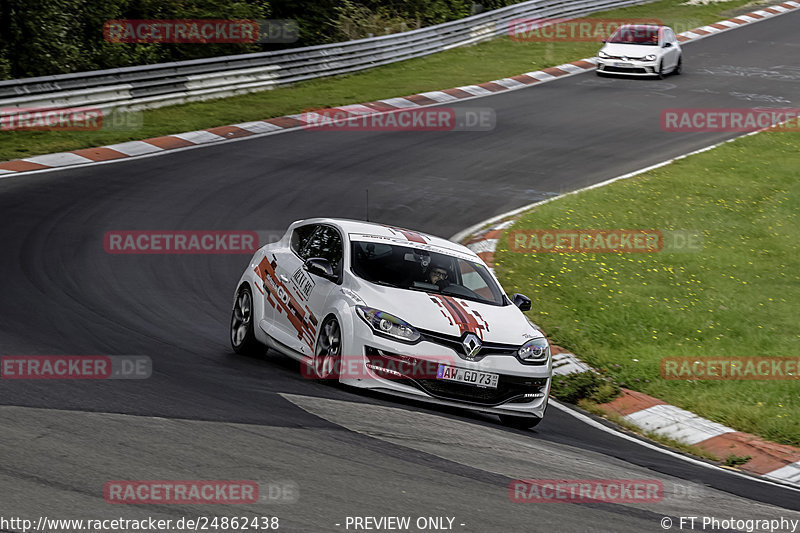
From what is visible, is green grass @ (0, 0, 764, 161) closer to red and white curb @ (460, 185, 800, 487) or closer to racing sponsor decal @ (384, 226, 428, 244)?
racing sponsor decal @ (384, 226, 428, 244)

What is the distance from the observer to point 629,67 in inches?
1239

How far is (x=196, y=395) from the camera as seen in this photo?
28.1 ft

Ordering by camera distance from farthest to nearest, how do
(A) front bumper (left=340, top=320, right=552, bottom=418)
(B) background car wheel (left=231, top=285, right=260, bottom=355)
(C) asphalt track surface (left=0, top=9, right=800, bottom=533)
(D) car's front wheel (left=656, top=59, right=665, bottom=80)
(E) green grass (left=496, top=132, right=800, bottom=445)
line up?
(D) car's front wheel (left=656, top=59, right=665, bottom=80) < (E) green grass (left=496, top=132, right=800, bottom=445) < (B) background car wheel (left=231, top=285, right=260, bottom=355) < (A) front bumper (left=340, top=320, right=552, bottom=418) < (C) asphalt track surface (left=0, top=9, right=800, bottom=533)

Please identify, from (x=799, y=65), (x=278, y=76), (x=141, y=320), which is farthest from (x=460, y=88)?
(x=141, y=320)

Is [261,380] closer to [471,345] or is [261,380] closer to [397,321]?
[397,321]

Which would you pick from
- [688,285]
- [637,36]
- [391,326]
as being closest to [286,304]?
[391,326]

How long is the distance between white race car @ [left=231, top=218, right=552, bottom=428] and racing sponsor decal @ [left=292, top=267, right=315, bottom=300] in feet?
0.04

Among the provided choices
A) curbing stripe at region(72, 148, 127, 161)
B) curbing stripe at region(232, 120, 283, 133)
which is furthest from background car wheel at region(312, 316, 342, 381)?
curbing stripe at region(232, 120, 283, 133)

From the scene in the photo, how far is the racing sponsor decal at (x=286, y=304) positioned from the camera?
10.1 m

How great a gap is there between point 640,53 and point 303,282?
23.4m

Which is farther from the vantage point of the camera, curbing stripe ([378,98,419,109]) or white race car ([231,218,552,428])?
curbing stripe ([378,98,419,109])

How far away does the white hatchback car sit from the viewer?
1240 inches

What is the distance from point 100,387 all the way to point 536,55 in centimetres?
2814

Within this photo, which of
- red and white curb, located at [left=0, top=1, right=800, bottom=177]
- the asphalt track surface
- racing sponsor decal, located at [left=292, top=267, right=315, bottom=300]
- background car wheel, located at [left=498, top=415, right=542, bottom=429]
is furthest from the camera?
red and white curb, located at [left=0, top=1, right=800, bottom=177]
